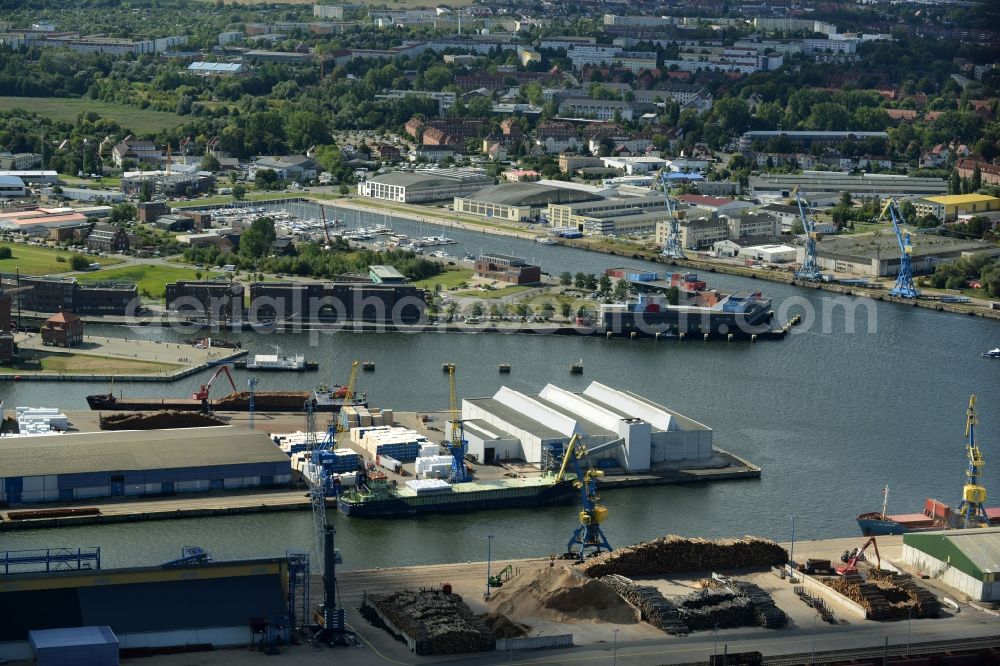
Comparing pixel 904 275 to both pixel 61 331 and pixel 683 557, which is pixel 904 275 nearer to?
pixel 61 331

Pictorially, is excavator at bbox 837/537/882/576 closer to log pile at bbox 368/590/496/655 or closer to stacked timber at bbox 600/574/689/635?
stacked timber at bbox 600/574/689/635

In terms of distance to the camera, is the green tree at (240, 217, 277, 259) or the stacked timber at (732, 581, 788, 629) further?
the green tree at (240, 217, 277, 259)

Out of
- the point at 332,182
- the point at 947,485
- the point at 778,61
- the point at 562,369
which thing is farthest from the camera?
the point at 778,61

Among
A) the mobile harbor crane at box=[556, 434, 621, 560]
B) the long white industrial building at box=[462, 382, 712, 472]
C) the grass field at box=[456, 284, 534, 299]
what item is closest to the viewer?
the mobile harbor crane at box=[556, 434, 621, 560]

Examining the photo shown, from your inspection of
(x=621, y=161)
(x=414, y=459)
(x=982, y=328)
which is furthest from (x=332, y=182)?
(x=414, y=459)

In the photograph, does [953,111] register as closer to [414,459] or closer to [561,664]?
[414,459]

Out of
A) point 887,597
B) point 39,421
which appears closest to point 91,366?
point 39,421

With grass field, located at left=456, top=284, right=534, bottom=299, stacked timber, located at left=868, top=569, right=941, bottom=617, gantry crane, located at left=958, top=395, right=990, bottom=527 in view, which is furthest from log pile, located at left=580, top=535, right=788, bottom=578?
grass field, located at left=456, top=284, right=534, bottom=299
